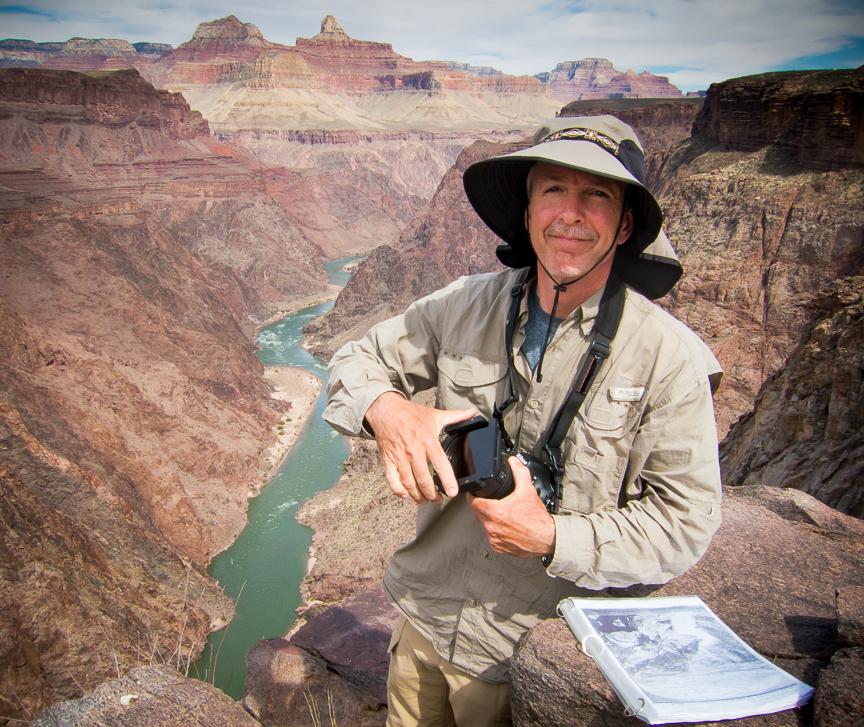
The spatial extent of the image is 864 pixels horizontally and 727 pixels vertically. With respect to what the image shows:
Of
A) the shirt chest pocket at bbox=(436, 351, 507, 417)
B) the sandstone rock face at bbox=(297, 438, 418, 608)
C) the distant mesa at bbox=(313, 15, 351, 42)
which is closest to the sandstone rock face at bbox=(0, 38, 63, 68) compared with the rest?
the distant mesa at bbox=(313, 15, 351, 42)

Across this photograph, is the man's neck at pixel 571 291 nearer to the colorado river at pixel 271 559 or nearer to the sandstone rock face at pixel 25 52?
the colorado river at pixel 271 559

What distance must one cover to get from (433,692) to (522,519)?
4.29 feet

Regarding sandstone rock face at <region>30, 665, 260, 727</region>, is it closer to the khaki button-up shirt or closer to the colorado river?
the khaki button-up shirt

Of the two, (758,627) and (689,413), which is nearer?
A: (689,413)

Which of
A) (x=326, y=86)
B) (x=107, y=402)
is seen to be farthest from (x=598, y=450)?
(x=326, y=86)

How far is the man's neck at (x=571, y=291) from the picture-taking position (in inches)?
85.6

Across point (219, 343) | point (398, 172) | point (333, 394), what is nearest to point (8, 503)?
point (333, 394)

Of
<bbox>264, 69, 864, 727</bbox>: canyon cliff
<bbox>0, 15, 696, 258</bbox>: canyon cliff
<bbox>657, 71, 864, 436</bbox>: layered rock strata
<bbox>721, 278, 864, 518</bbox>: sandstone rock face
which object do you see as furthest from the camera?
<bbox>0, 15, 696, 258</bbox>: canyon cliff

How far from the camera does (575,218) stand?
6.82 ft

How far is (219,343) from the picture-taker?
36.2 meters

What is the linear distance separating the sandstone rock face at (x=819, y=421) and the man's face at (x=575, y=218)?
573 cm

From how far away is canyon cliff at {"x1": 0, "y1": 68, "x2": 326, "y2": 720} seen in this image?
1115 cm

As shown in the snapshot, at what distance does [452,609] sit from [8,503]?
42.9ft

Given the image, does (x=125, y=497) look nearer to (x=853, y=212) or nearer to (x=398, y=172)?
(x=853, y=212)
